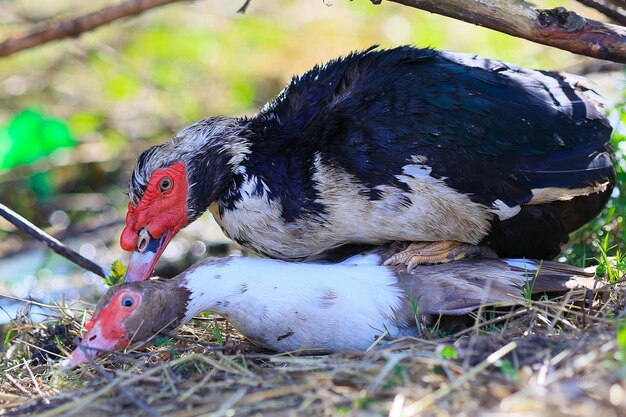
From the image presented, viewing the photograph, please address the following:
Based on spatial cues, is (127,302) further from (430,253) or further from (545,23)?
(545,23)

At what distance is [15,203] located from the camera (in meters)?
7.67

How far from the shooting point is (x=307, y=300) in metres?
3.99

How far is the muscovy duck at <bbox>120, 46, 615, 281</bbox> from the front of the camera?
4062 millimetres

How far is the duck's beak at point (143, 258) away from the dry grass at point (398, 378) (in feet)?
1.19

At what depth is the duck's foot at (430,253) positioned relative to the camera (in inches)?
168

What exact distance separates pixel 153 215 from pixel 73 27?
74.1 inches

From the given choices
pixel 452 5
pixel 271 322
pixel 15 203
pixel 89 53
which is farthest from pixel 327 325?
pixel 89 53

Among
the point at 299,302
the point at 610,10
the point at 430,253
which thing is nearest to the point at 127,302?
the point at 299,302

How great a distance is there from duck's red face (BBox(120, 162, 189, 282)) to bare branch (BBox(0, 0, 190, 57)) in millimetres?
1628

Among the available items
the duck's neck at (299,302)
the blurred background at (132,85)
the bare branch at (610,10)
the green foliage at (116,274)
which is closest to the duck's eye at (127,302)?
the duck's neck at (299,302)

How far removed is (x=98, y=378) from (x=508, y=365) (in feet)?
4.92

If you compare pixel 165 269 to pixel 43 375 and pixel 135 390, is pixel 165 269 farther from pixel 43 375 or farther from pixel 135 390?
pixel 135 390

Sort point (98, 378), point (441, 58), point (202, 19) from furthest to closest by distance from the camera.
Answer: point (202, 19)
point (441, 58)
point (98, 378)

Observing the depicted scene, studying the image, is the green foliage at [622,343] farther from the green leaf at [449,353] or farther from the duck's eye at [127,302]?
the duck's eye at [127,302]
